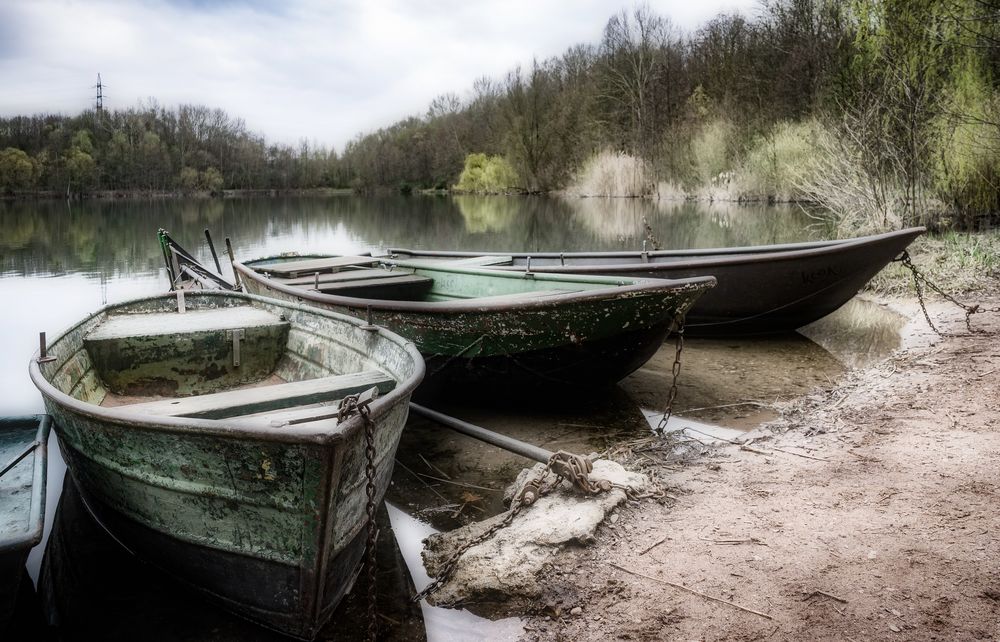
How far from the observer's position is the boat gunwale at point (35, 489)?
116 inches

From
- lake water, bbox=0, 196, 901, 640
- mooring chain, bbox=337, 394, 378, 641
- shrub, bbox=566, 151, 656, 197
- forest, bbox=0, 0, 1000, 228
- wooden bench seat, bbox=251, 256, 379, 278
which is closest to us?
mooring chain, bbox=337, 394, 378, 641

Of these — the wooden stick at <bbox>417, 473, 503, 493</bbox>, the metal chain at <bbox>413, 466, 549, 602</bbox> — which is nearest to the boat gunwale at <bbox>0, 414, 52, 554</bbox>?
the metal chain at <bbox>413, 466, 549, 602</bbox>

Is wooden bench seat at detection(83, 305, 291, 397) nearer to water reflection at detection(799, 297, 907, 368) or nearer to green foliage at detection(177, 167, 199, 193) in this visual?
water reflection at detection(799, 297, 907, 368)

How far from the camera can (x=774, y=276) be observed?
8.19m

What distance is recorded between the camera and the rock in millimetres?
3234

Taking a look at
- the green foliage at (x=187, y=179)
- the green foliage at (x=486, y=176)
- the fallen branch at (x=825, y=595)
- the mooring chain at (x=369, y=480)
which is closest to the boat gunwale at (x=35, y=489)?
the mooring chain at (x=369, y=480)

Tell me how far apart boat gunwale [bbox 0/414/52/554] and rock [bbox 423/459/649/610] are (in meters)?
1.76

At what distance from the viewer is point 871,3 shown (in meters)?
12.1

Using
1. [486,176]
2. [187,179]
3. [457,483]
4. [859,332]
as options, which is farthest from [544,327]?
[187,179]

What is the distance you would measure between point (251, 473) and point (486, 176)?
169 ft

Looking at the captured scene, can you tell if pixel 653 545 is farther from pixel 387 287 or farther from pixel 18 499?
pixel 387 287

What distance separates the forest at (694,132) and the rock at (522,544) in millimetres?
10254

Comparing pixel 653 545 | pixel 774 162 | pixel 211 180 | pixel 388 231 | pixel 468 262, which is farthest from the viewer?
pixel 211 180

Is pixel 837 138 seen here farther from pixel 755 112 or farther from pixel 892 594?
pixel 755 112
